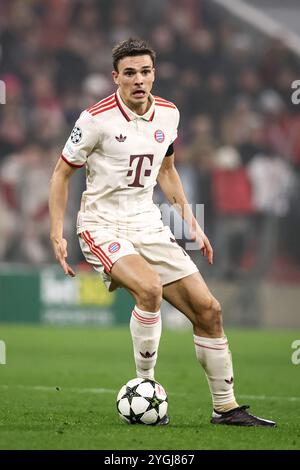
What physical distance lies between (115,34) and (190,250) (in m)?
5.01

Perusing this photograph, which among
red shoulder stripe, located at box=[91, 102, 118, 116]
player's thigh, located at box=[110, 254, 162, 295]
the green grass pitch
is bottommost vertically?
the green grass pitch

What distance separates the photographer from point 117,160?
6527 millimetres

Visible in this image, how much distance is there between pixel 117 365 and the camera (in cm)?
1065

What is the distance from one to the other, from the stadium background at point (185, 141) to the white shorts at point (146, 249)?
6.49 m

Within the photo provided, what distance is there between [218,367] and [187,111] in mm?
10387

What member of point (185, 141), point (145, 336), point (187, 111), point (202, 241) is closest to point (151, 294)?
point (145, 336)

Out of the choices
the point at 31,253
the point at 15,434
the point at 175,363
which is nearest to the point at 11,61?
the point at 31,253

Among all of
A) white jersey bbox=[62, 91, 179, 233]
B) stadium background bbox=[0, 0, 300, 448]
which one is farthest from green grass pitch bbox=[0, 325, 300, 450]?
white jersey bbox=[62, 91, 179, 233]

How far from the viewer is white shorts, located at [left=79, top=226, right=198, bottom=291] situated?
642 centimetres

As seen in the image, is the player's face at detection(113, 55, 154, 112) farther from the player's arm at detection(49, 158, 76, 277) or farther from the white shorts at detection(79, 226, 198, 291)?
the white shorts at detection(79, 226, 198, 291)

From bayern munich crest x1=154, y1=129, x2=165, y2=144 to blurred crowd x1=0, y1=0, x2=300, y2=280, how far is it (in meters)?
7.81

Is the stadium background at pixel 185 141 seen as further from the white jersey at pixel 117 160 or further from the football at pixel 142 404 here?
the football at pixel 142 404

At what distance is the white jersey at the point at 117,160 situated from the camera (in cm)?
647
